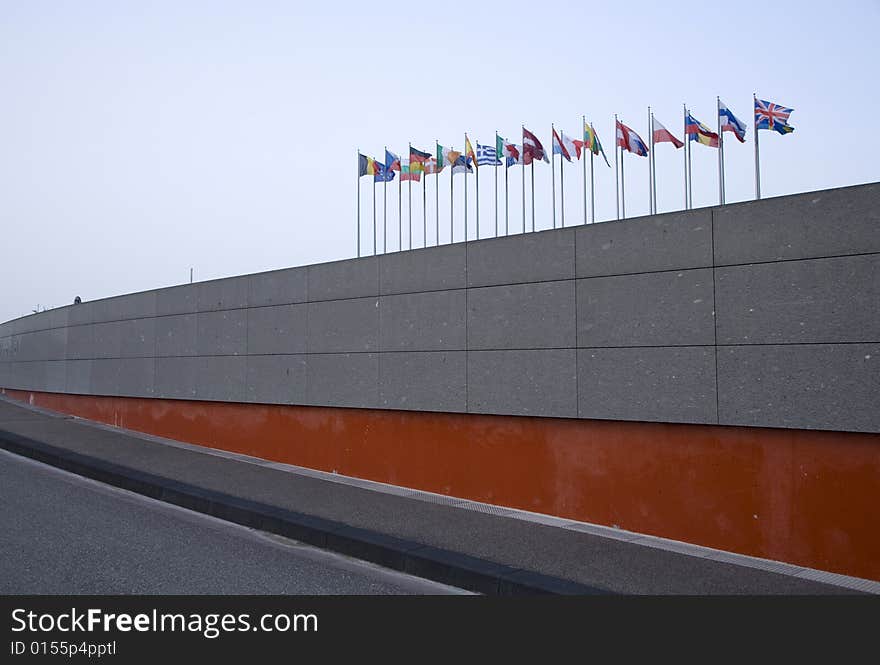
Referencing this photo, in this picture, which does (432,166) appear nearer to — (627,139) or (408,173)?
(408,173)

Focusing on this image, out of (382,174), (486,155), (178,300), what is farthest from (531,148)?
(178,300)

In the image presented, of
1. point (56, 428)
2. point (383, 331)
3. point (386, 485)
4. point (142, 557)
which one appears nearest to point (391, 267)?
point (383, 331)

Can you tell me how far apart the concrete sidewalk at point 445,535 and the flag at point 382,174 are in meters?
6.56

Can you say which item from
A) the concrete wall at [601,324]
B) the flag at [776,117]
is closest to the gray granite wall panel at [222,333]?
the concrete wall at [601,324]

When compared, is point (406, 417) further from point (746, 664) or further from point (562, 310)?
point (746, 664)

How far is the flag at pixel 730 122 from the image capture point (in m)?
12.9

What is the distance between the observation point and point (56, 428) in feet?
65.6

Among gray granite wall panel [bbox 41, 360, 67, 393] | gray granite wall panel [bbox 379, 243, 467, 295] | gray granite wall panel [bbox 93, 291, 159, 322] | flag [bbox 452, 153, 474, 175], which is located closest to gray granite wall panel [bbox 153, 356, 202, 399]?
gray granite wall panel [bbox 93, 291, 159, 322]

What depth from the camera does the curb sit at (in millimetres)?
7133

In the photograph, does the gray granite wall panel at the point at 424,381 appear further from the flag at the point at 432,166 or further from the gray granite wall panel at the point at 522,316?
the flag at the point at 432,166

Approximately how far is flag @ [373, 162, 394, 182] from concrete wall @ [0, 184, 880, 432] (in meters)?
3.90

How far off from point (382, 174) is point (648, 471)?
10.7m

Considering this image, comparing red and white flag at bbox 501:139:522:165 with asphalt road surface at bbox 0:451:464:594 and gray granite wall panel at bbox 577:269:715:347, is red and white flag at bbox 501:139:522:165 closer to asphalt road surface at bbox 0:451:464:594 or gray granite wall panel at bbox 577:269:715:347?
gray granite wall panel at bbox 577:269:715:347

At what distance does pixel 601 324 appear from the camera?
9938 mm
